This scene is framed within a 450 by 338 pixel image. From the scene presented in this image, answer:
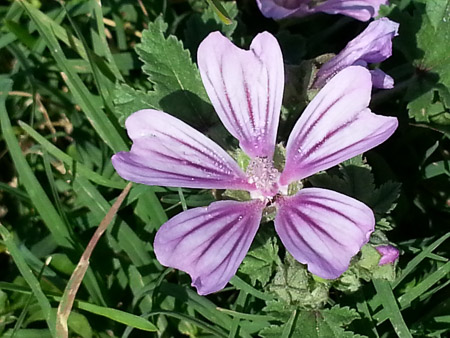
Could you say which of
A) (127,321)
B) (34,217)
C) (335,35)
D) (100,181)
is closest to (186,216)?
(127,321)

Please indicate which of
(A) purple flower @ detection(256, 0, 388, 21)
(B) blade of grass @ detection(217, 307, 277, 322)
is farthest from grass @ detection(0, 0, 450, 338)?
(A) purple flower @ detection(256, 0, 388, 21)

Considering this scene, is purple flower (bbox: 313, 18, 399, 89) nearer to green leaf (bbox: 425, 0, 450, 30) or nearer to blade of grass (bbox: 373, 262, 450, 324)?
green leaf (bbox: 425, 0, 450, 30)

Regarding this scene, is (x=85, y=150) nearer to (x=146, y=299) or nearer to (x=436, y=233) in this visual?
(x=146, y=299)

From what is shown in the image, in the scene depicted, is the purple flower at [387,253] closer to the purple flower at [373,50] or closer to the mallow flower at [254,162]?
the mallow flower at [254,162]

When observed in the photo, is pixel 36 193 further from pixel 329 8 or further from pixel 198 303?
pixel 329 8

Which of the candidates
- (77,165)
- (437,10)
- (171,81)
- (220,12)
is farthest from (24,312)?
(437,10)

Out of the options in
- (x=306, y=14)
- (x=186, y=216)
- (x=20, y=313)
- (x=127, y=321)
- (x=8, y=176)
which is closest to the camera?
(x=186, y=216)
